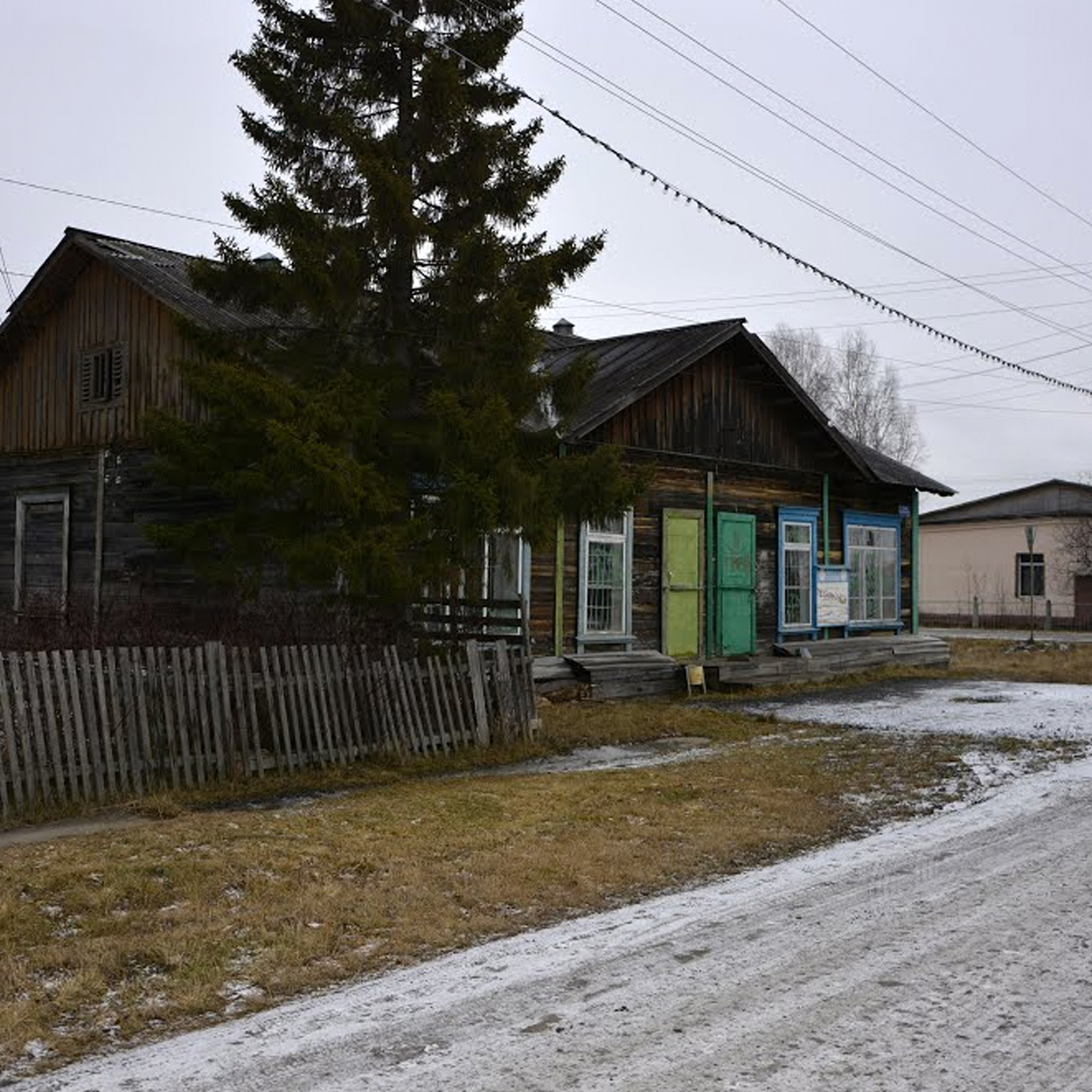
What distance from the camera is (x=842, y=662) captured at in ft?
73.2

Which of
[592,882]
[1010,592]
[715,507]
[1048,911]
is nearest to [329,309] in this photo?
[592,882]

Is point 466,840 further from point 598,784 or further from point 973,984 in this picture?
point 973,984

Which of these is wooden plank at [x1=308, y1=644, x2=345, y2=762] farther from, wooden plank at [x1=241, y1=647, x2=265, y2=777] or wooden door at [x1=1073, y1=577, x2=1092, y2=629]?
wooden door at [x1=1073, y1=577, x2=1092, y2=629]

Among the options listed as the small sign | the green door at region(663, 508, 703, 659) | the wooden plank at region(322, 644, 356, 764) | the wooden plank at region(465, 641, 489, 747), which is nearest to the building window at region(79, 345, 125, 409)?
the green door at region(663, 508, 703, 659)

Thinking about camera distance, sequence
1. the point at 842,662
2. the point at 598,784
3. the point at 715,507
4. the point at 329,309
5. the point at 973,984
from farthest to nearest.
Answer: the point at 842,662, the point at 715,507, the point at 329,309, the point at 598,784, the point at 973,984

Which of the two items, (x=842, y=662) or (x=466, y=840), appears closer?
(x=466, y=840)

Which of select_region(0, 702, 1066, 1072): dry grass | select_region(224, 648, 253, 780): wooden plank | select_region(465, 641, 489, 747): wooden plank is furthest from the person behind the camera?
select_region(465, 641, 489, 747): wooden plank

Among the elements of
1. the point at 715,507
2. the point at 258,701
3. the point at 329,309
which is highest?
the point at 329,309

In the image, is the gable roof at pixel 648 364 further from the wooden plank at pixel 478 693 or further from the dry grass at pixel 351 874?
the dry grass at pixel 351 874

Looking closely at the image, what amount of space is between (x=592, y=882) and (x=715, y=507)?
14.3 meters

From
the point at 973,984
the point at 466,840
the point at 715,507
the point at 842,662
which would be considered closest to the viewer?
the point at 973,984

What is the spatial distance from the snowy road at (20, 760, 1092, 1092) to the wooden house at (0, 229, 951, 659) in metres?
10.0

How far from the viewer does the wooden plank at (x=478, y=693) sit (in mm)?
12070

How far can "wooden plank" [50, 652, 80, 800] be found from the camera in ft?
29.0
